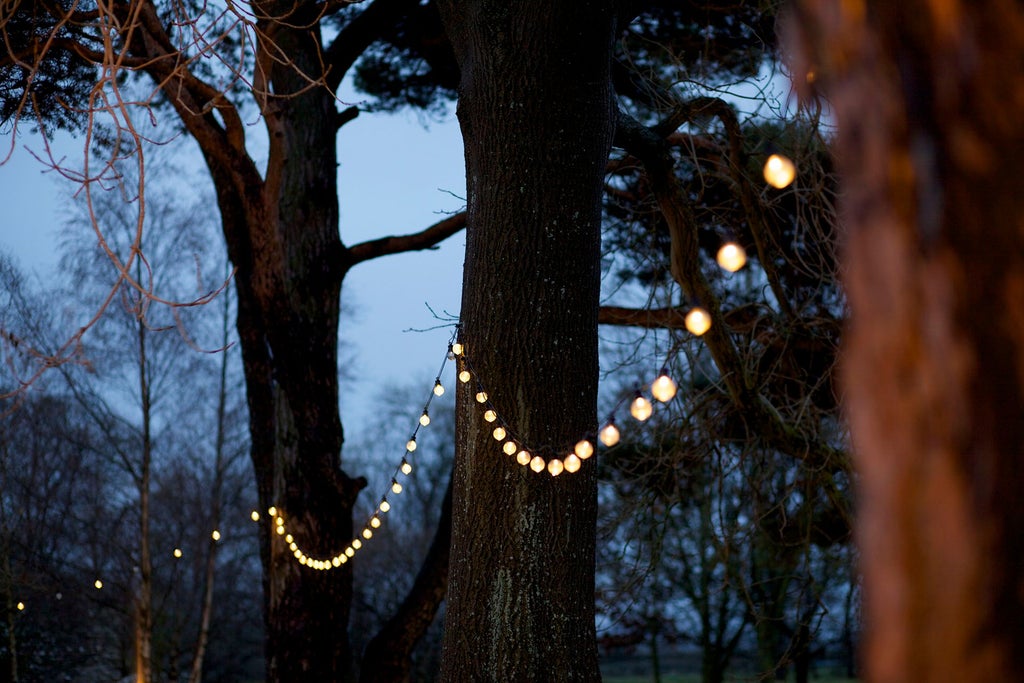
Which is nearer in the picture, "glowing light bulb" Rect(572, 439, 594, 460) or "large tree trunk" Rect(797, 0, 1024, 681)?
"large tree trunk" Rect(797, 0, 1024, 681)

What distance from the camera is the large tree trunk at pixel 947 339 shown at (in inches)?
28.4

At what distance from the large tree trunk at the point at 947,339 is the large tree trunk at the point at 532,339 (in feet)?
7.14

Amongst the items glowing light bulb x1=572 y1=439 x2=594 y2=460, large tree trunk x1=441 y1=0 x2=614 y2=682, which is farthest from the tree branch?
glowing light bulb x1=572 y1=439 x2=594 y2=460

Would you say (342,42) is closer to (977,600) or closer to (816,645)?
(977,600)

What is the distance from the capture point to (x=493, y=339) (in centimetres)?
301

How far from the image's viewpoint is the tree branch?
5645 millimetres

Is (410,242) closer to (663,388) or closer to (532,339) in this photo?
(532,339)

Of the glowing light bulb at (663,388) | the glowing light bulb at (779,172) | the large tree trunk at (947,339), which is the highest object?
the glowing light bulb at (779,172)

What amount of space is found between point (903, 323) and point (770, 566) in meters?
9.32

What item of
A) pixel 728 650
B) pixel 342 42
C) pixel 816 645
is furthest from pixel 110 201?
pixel 816 645

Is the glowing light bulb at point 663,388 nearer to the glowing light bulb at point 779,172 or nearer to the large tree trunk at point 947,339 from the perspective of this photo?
the glowing light bulb at point 779,172

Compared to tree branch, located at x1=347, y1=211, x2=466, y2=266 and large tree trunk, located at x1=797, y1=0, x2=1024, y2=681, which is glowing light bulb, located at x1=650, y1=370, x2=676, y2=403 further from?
tree branch, located at x1=347, y1=211, x2=466, y2=266

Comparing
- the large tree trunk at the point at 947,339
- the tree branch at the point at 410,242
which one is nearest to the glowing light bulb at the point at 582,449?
the large tree trunk at the point at 947,339

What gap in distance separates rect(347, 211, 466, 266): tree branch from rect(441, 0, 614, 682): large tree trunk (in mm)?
2493
